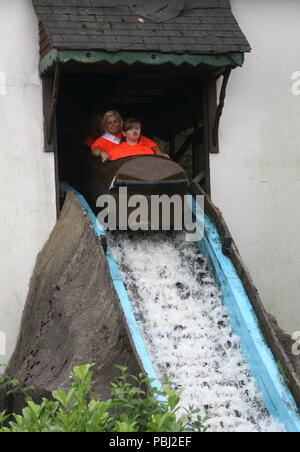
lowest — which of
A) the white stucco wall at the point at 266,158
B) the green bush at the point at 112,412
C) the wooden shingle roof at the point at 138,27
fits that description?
the green bush at the point at 112,412

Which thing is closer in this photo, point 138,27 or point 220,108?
point 138,27

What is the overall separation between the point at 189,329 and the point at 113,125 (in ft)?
9.07

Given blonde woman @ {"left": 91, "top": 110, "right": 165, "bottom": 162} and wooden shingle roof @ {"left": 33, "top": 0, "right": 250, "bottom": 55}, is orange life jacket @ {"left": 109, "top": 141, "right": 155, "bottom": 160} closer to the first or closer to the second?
blonde woman @ {"left": 91, "top": 110, "right": 165, "bottom": 162}

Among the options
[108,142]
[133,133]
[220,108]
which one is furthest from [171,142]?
[220,108]

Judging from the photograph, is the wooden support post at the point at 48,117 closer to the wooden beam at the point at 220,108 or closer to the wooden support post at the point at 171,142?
the wooden beam at the point at 220,108

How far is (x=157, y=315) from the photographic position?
969cm

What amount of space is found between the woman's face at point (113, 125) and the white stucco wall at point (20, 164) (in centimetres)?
76

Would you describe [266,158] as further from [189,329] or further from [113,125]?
[189,329]

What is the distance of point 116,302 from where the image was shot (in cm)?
919

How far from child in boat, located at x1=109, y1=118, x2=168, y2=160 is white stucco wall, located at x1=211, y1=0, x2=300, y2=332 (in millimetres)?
709

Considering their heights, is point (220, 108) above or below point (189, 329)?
above

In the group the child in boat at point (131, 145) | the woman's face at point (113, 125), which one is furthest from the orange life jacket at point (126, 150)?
the woman's face at point (113, 125)

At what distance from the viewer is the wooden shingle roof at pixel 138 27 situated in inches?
410

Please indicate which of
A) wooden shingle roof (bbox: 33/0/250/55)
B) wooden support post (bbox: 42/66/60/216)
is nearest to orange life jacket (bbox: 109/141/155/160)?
wooden support post (bbox: 42/66/60/216)
